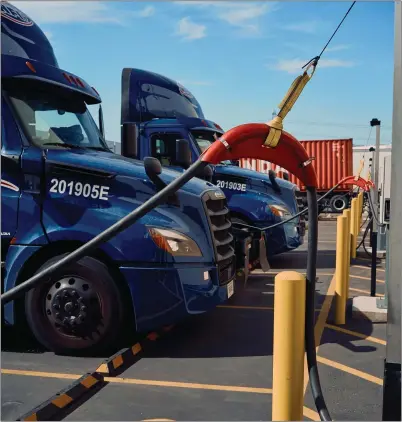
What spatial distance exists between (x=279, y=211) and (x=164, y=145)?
2283mm

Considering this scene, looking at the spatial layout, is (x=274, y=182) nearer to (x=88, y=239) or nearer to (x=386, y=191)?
(x=386, y=191)

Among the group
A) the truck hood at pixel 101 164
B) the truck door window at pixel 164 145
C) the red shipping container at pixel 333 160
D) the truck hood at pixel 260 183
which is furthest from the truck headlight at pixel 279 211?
the red shipping container at pixel 333 160

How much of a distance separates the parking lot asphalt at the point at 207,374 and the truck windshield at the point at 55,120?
2.03 meters

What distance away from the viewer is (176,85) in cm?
952

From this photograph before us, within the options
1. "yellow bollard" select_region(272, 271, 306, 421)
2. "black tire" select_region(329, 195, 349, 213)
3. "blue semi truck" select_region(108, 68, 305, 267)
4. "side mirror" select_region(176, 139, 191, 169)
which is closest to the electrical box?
"blue semi truck" select_region(108, 68, 305, 267)

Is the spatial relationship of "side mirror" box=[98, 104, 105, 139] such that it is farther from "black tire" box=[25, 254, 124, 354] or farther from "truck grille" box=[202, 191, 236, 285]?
"black tire" box=[25, 254, 124, 354]

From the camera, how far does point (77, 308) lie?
181 inches

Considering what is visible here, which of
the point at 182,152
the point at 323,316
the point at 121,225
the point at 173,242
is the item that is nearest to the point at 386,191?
the point at 323,316

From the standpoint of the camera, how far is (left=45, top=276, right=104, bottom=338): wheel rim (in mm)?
4570

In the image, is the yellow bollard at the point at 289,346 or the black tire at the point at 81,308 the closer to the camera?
the yellow bollard at the point at 289,346

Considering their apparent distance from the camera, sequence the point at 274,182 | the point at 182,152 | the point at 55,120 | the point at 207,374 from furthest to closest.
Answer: the point at 274,182 → the point at 182,152 → the point at 55,120 → the point at 207,374

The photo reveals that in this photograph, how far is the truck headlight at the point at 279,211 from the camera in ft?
29.5

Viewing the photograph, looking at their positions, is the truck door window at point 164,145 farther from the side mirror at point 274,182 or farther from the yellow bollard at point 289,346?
the yellow bollard at point 289,346

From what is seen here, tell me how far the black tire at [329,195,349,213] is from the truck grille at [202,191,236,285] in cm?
1871
